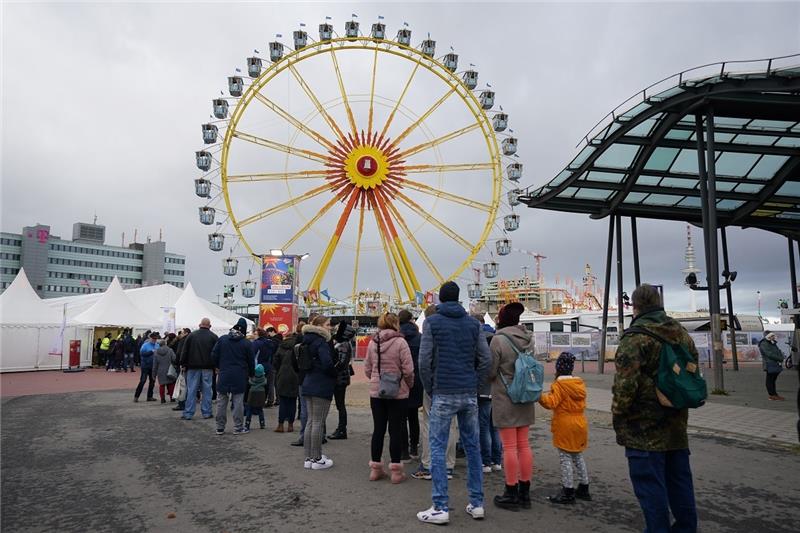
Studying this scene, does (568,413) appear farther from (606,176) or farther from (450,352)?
(606,176)

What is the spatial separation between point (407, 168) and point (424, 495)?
74.0 ft

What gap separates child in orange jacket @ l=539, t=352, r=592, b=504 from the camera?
14.9ft

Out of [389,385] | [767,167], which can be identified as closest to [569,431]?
[389,385]

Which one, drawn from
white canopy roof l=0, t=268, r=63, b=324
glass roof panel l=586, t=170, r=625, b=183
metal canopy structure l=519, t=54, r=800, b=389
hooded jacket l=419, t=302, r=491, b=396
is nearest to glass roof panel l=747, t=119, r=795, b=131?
metal canopy structure l=519, t=54, r=800, b=389

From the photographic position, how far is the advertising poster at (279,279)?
787 inches

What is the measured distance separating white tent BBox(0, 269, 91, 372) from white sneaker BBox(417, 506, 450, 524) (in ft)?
79.6

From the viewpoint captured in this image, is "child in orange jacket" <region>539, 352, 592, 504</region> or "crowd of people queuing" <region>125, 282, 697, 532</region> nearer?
"crowd of people queuing" <region>125, 282, 697, 532</region>

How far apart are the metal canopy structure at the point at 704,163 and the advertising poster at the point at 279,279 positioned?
31.6ft

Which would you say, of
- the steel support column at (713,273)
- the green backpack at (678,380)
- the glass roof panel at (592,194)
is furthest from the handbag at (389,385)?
the glass roof panel at (592,194)

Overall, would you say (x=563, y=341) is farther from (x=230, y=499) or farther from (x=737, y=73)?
(x=230, y=499)

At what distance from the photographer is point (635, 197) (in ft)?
62.4

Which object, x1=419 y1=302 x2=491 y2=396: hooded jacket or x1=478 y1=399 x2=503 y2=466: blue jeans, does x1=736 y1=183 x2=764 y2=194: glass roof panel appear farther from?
x1=419 y1=302 x2=491 y2=396: hooded jacket

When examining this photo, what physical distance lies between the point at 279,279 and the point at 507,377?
54.0ft

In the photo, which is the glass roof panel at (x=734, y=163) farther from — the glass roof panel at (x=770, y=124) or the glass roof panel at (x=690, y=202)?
the glass roof panel at (x=690, y=202)
